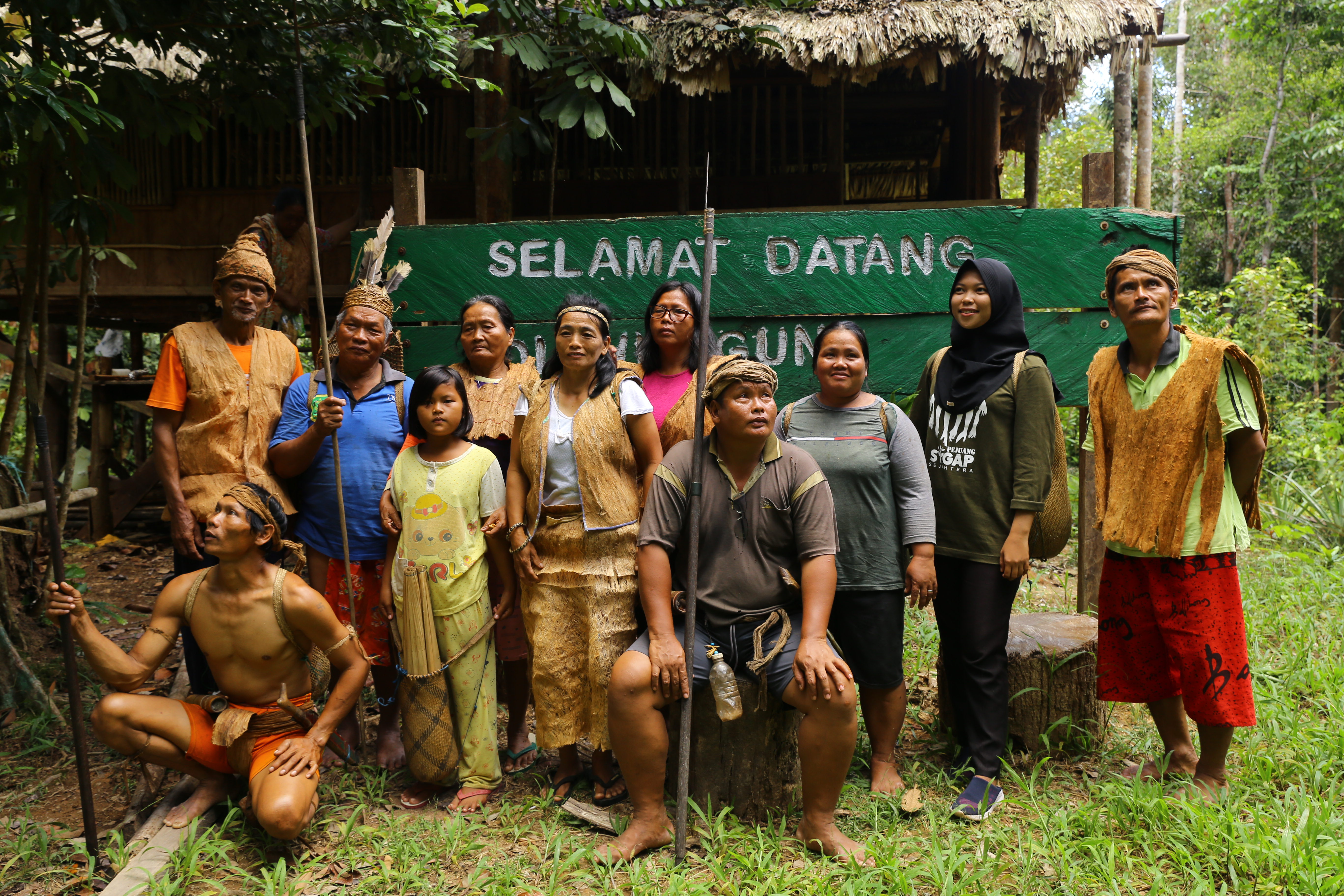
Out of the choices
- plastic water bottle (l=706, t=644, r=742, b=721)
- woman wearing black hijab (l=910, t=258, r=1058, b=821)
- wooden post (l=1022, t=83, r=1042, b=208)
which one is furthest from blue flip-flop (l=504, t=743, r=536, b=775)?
wooden post (l=1022, t=83, r=1042, b=208)

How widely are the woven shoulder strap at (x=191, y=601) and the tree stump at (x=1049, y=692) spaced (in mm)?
2730

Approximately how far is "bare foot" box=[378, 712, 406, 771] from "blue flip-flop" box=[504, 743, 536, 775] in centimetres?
40

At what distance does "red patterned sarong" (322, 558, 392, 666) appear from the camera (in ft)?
10.8

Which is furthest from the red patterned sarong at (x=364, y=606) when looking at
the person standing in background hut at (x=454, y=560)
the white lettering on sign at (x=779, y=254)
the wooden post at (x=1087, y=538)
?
the wooden post at (x=1087, y=538)

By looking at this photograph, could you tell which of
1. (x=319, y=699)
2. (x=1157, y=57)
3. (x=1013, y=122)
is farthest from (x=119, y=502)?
(x=1157, y=57)

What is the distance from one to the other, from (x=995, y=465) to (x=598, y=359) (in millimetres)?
1431

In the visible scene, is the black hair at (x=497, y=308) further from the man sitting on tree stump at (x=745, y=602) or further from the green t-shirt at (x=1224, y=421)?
the green t-shirt at (x=1224, y=421)

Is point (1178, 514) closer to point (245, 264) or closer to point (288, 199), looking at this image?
point (245, 264)

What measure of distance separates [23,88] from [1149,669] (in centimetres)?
419

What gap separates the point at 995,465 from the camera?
3.03 meters

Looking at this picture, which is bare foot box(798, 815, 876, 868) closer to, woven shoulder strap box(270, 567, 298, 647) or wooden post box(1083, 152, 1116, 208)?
woven shoulder strap box(270, 567, 298, 647)

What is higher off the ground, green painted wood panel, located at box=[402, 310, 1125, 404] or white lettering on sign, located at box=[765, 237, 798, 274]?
white lettering on sign, located at box=[765, 237, 798, 274]

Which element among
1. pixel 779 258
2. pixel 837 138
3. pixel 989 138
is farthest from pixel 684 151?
pixel 779 258

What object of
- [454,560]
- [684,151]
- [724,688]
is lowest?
[724,688]
